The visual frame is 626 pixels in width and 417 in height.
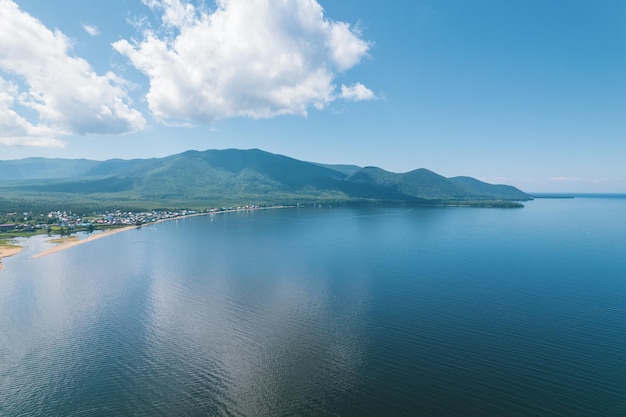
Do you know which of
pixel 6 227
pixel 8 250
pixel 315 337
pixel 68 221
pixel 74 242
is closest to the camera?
pixel 315 337

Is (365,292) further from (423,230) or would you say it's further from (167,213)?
(167,213)

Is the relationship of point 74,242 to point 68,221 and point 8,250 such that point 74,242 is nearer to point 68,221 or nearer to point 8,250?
point 8,250

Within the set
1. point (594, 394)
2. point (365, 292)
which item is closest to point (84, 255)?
point (365, 292)

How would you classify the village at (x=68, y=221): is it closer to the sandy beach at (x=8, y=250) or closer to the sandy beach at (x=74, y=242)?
the sandy beach at (x=74, y=242)

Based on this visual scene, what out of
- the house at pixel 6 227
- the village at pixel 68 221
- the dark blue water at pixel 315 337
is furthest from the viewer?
the village at pixel 68 221

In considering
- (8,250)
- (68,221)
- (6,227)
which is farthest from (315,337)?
(68,221)

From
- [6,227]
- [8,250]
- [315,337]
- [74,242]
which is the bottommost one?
[74,242]

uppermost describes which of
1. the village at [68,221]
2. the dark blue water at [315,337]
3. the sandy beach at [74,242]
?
the dark blue water at [315,337]

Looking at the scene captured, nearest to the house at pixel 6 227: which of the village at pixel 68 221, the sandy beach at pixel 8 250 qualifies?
the village at pixel 68 221

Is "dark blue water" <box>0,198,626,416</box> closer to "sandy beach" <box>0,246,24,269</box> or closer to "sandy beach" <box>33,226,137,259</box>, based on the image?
"sandy beach" <box>0,246,24,269</box>
